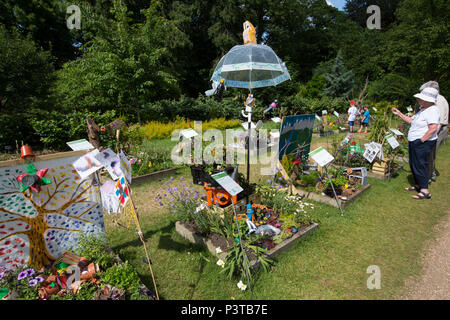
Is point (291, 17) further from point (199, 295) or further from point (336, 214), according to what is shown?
point (199, 295)

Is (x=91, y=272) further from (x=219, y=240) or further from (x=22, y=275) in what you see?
(x=219, y=240)

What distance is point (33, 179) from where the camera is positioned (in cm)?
247

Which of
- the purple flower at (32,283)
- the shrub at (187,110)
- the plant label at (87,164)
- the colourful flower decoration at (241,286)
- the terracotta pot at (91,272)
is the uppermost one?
the shrub at (187,110)

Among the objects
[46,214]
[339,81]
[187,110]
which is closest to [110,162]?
[46,214]

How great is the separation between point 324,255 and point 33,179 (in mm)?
3748

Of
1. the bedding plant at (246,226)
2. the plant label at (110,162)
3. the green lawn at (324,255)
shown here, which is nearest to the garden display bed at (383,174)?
the green lawn at (324,255)

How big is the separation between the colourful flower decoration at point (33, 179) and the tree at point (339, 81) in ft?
86.8

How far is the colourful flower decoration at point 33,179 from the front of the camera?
242cm

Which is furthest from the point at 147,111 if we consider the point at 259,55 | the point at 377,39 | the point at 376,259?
the point at 377,39

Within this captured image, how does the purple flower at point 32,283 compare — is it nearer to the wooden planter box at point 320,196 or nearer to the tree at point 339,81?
the wooden planter box at point 320,196

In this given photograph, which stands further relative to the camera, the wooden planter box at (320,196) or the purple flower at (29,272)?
the wooden planter box at (320,196)

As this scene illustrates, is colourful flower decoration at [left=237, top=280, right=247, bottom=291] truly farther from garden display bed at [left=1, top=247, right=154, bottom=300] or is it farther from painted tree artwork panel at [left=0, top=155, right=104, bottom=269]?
painted tree artwork panel at [left=0, top=155, right=104, bottom=269]

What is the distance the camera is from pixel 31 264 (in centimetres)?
267

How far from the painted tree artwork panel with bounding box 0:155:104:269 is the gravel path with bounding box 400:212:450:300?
3.99 metres
